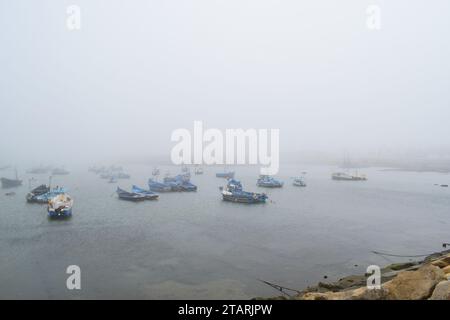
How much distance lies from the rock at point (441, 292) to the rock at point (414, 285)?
50cm

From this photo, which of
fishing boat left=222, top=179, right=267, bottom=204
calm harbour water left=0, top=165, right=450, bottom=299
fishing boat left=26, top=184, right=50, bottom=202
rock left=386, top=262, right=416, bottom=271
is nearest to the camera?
calm harbour water left=0, top=165, right=450, bottom=299

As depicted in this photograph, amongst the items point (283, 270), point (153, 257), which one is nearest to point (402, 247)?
point (283, 270)

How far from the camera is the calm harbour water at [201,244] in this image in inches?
771

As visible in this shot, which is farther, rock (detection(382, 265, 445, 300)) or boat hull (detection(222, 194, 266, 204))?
boat hull (detection(222, 194, 266, 204))

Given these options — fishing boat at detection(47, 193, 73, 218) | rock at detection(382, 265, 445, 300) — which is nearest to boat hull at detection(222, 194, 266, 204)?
fishing boat at detection(47, 193, 73, 218)

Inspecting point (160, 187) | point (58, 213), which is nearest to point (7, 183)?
point (160, 187)

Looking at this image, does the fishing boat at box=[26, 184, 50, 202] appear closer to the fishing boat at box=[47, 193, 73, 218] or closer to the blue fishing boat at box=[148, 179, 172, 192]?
the fishing boat at box=[47, 193, 73, 218]

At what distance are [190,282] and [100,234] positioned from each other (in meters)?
15.8

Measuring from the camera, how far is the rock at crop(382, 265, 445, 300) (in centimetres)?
1205

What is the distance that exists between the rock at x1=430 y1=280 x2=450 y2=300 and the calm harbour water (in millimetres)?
8832

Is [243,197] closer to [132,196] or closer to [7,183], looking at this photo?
[132,196]

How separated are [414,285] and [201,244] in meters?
19.0

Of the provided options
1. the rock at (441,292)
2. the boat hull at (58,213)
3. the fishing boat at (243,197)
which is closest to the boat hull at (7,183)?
the boat hull at (58,213)

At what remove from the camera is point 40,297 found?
1786 cm
